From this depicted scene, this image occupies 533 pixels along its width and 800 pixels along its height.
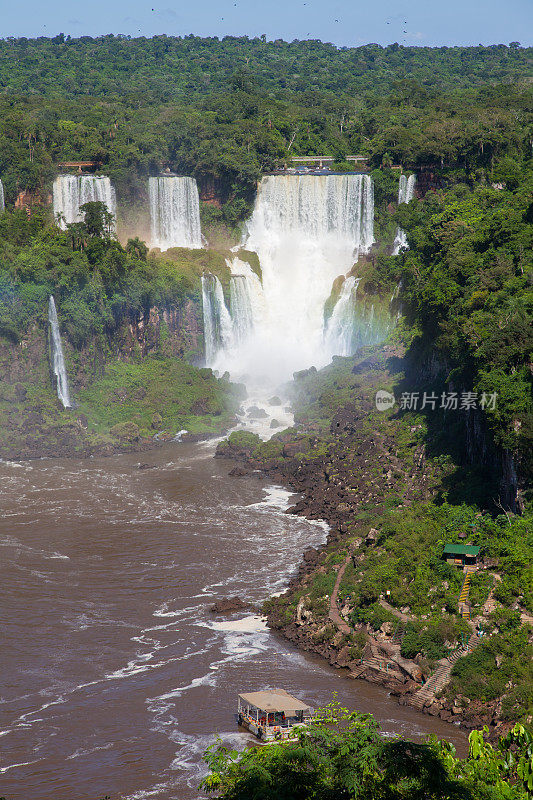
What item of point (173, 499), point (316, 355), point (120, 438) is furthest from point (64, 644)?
point (316, 355)

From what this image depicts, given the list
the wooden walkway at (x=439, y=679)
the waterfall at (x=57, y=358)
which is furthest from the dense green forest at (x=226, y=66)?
the wooden walkway at (x=439, y=679)

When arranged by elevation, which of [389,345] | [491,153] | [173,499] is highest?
[491,153]

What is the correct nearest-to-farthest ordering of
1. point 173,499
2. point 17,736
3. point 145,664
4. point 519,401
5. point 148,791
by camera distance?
point 148,791 → point 17,736 → point 145,664 → point 519,401 → point 173,499

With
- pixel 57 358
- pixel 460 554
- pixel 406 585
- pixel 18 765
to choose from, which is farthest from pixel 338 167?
pixel 18 765

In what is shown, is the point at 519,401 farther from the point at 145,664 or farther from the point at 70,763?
the point at 70,763

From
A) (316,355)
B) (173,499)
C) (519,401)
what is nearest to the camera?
(519,401)

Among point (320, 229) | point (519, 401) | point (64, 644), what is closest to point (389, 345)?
point (320, 229)

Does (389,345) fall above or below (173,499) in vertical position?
above

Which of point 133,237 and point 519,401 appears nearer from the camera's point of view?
point 519,401
